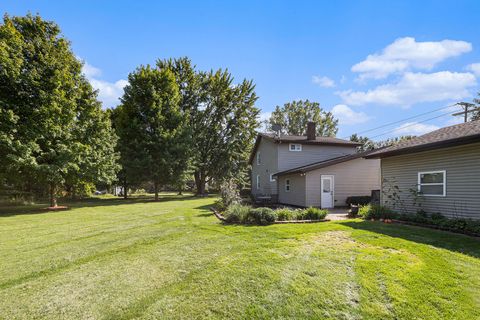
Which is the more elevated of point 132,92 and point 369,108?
point 132,92

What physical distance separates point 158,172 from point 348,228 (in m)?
17.1

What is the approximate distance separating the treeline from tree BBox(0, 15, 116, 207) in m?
0.05

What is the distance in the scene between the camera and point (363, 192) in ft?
53.7

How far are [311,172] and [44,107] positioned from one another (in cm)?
1616

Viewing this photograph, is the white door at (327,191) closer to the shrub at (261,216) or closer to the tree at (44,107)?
the shrub at (261,216)

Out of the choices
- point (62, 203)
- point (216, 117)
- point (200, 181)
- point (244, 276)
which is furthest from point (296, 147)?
point (62, 203)

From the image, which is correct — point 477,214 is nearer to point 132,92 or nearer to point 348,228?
point 348,228

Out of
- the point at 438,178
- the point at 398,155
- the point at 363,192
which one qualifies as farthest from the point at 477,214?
the point at 363,192

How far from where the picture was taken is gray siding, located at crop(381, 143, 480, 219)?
7.89 meters

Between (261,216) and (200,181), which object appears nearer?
(261,216)

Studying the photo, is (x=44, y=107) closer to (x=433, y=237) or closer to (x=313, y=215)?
(x=313, y=215)

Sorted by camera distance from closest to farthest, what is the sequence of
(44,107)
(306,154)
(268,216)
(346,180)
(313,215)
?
(268,216)
(313,215)
(44,107)
(346,180)
(306,154)

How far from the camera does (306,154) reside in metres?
19.6

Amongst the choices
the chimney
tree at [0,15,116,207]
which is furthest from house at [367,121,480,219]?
tree at [0,15,116,207]
